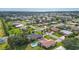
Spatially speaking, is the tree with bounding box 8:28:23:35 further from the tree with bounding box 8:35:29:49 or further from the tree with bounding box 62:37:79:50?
the tree with bounding box 62:37:79:50

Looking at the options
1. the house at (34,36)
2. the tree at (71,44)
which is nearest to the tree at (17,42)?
the house at (34,36)

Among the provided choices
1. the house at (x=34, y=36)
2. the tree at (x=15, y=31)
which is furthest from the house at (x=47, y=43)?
the tree at (x=15, y=31)

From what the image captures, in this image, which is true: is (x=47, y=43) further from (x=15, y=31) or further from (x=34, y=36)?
(x=15, y=31)

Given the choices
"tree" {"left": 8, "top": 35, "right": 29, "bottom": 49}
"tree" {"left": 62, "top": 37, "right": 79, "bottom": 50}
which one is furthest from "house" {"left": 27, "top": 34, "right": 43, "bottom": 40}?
"tree" {"left": 62, "top": 37, "right": 79, "bottom": 50}

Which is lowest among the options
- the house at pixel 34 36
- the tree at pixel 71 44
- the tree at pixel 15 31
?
the tree at pixel 71 44

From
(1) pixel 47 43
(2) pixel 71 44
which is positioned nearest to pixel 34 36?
(1) pixel 47 43

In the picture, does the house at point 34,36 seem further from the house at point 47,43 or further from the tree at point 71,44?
the tree at point 71,44

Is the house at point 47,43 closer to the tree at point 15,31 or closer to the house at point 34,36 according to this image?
the house at point 34,36

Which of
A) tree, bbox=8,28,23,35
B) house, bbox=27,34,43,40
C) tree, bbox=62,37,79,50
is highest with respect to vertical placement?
tree, bbox=8,28,23,35

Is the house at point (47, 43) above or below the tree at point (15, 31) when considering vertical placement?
below

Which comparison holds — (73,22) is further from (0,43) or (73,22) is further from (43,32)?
(0,43)

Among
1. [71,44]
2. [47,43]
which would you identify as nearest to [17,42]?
[47,43]
